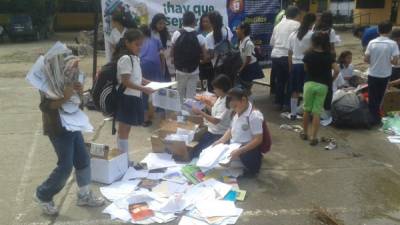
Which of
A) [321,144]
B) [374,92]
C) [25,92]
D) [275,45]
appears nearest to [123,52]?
[321,144]

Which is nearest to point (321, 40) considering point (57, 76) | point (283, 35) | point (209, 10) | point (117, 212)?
point (283, 35)

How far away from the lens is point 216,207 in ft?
14.2

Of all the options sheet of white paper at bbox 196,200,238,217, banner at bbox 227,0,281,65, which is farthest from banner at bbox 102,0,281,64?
sheet of white paper at bbox 196,200,238,217

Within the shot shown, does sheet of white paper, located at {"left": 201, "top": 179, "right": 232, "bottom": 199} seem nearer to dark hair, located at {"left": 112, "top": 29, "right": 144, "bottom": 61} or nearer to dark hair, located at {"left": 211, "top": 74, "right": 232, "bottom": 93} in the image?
dark hair, located at {"left": 211, "top": 74, "right": 232, "bottom": 93}

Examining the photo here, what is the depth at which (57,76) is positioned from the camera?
12.5ft

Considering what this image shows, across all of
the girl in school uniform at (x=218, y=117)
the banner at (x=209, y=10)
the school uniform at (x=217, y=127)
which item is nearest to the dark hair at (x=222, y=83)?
the girl in school uniform at (x=218, y=117)

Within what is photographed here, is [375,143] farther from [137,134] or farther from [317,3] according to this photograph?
[317,3]

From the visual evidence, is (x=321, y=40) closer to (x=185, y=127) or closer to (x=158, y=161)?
(x=185, y=127)

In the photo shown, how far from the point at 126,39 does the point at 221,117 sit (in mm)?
1394

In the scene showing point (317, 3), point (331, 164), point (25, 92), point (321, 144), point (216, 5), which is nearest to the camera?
point (331, 164)

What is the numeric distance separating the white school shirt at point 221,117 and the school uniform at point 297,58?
1970 millimetres

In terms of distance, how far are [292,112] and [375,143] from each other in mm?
1460

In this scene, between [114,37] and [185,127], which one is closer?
[185,127]

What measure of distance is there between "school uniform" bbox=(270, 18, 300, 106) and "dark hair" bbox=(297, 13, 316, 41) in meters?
0.39
